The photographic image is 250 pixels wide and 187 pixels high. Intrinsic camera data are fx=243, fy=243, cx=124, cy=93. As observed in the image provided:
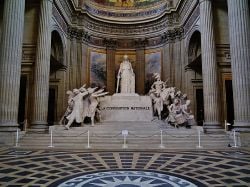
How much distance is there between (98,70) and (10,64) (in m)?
12.3

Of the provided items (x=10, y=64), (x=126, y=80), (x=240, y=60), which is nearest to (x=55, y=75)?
(x=126, y=80)

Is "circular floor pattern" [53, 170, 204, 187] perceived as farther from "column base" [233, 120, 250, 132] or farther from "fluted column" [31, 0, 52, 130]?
"fluted column" [31, 0, 52, 130]

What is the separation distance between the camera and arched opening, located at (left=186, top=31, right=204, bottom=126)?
671 inches

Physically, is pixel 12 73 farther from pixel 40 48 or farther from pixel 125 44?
pixel 125 44

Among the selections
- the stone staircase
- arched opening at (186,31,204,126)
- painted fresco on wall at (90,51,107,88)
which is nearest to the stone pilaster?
arched opening at (186,31,204,126)

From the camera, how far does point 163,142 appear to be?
9.49 metres

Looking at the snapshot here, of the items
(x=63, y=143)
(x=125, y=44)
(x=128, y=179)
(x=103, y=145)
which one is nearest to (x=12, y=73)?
(x=63, y=143)

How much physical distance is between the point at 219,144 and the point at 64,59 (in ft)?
41.1

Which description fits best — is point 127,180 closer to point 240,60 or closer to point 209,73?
point 240,60

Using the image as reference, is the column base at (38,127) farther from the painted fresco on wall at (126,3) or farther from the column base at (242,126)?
the painted fresco on wall at (126,3)

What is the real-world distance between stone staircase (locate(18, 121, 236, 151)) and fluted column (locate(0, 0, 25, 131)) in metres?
1.15

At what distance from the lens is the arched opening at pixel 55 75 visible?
17.0 metres

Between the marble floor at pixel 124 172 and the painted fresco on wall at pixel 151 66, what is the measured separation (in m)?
15.1

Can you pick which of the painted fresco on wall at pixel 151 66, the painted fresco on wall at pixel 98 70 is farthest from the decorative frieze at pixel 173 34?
the painted fresco on wall at pixel 98 70
